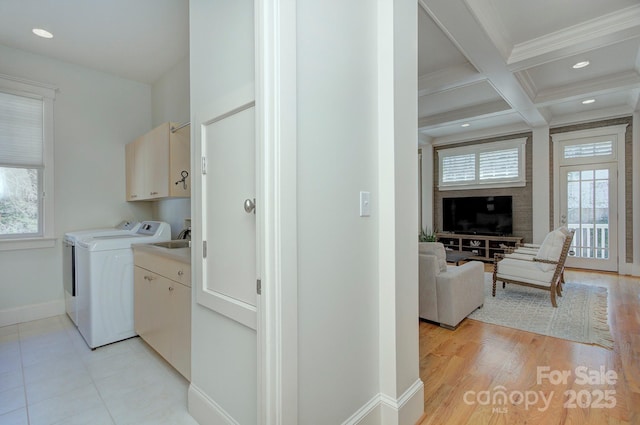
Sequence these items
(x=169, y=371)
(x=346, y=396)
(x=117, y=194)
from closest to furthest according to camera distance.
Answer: (x=346, y=396), (x=169, y=371), (x=117, y=194)

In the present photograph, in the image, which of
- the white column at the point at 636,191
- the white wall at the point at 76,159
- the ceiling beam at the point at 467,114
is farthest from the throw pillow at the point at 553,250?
the white wall at the point at 76,159

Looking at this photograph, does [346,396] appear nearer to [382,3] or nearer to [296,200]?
[296,200]

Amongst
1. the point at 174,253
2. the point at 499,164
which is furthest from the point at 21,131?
the point at 499,164

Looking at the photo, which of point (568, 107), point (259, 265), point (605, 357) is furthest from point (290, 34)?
point (568, 107)

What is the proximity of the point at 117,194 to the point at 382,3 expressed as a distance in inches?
144

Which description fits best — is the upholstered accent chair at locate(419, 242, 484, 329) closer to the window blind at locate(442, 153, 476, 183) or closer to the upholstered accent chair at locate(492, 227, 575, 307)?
the upholstered accent chair at locate(492, 227, 575, 307)

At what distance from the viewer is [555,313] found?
3223 millimetres

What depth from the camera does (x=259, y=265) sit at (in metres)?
1.16

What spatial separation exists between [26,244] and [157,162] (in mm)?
1630

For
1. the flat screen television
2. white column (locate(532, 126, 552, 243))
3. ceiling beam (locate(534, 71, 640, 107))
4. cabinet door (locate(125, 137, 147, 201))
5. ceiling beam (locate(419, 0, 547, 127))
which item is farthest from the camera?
the flat screen television

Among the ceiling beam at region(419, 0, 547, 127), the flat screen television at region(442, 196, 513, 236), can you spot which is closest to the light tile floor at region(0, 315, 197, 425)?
the ceiling beam at region(419, 0, 547, 127)

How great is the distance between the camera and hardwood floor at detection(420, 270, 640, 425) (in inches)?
66.9

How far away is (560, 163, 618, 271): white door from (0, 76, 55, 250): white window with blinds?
7.75 metres

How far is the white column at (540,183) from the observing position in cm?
567
